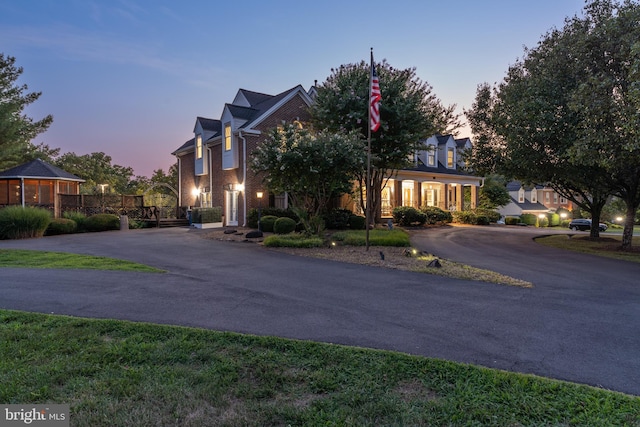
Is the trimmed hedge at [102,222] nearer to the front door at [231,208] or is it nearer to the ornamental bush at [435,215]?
the front door at [231,208]

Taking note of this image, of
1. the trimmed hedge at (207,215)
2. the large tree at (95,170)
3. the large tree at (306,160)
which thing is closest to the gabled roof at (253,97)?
the trimmed hedge at (207,215)

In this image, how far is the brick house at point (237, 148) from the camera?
20.8 m

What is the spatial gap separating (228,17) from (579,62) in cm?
1411

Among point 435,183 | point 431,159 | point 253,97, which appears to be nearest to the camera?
point 253,97

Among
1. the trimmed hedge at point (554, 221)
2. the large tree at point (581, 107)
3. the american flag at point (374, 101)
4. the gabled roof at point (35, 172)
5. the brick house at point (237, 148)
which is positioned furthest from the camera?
the trimmed hedge at point (554, 221)

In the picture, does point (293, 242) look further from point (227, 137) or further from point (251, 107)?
point (251, 107)

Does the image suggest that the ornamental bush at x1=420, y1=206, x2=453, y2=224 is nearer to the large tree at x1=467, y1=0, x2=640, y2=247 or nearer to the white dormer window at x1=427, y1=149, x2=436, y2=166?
the white dormer window at x1=427, y1=149, x2=436, y2=166

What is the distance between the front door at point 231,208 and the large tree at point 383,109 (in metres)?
6.85

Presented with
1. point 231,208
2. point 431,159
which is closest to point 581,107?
point 231,208

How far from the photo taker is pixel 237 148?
21.1 metres

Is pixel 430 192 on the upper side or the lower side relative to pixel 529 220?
upper

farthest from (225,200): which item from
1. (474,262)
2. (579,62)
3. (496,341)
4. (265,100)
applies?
(496,341)

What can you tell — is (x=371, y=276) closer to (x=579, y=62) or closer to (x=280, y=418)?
(x=280, y=418)

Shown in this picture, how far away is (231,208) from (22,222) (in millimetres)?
9980
